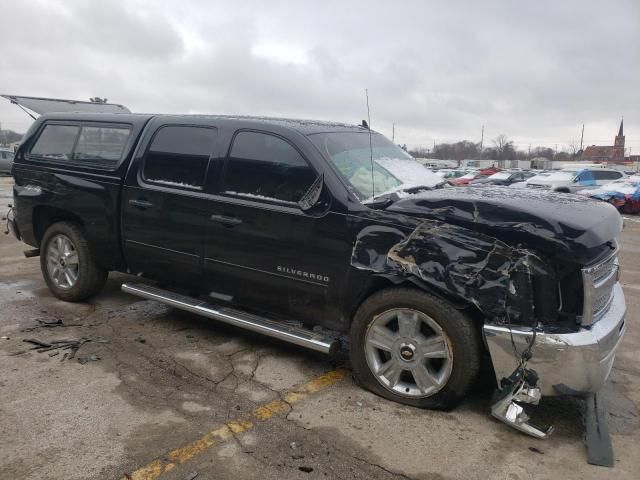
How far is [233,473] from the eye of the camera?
266 centimetres

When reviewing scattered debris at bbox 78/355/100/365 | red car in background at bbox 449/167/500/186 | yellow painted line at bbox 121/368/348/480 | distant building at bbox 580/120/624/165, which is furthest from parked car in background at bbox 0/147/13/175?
distant building at bbox 580/120/624/165

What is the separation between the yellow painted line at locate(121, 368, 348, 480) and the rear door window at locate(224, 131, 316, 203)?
132 cm

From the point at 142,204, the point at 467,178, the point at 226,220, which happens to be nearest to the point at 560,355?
the point at 226,220

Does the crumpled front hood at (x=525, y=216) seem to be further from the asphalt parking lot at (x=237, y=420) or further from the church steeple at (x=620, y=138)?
the church steeple at (x=620, y=138)

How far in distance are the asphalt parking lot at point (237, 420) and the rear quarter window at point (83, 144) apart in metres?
1.61

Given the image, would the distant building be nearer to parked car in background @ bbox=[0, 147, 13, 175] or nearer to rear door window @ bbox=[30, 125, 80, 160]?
parked car in background @ bbox=[0, 147, 13, 175]

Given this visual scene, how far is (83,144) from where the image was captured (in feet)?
16.7

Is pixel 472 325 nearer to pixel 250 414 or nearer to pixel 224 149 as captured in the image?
pixel 250 414

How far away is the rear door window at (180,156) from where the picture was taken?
422 cm

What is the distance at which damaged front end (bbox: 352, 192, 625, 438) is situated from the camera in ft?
9.57

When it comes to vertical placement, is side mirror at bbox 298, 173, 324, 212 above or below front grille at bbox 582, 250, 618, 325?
above

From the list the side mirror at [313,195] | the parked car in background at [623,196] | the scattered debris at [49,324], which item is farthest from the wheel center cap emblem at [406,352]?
the parked car in background at [623,196]

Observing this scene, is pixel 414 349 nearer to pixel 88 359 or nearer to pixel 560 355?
pixel 560 355

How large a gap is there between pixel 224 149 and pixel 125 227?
4.20ft
